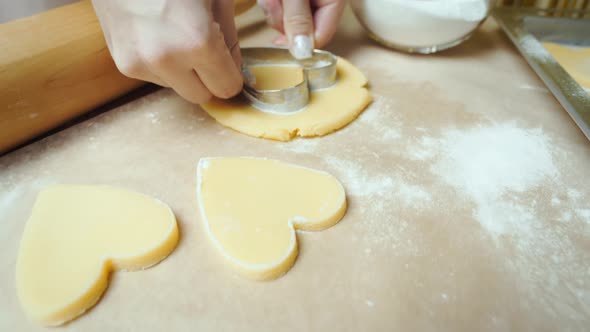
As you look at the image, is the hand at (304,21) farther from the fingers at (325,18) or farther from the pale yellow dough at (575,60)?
the pale yellow dough at (575,60)

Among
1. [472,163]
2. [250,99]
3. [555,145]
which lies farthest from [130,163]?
[555,145]

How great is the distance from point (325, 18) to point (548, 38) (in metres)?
0.87

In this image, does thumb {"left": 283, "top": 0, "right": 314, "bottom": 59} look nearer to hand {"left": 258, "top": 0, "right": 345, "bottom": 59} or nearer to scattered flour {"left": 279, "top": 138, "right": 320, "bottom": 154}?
hand {"left": 258, "top": 0, "right": 345, "bottom": 59}

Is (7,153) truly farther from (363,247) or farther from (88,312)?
(363,247)

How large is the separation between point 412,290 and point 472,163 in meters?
0.38

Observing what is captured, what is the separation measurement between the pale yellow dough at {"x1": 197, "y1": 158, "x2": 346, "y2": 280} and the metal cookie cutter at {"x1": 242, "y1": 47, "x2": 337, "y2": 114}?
0.23 m

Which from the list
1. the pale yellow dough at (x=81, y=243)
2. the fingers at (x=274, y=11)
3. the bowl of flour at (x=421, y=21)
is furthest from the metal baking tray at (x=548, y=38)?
the pale yellow dough at (x=81, y=243)

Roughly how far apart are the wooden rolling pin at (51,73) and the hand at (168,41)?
0.13 meters

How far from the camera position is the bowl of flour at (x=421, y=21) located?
116 cm

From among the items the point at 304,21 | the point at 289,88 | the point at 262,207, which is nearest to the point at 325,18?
the point at 304,21

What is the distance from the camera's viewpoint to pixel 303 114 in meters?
1.00

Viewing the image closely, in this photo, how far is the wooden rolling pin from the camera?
0.87 meters

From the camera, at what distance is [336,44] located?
1.42m

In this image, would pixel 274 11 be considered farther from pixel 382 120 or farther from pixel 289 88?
pixel 382 120
